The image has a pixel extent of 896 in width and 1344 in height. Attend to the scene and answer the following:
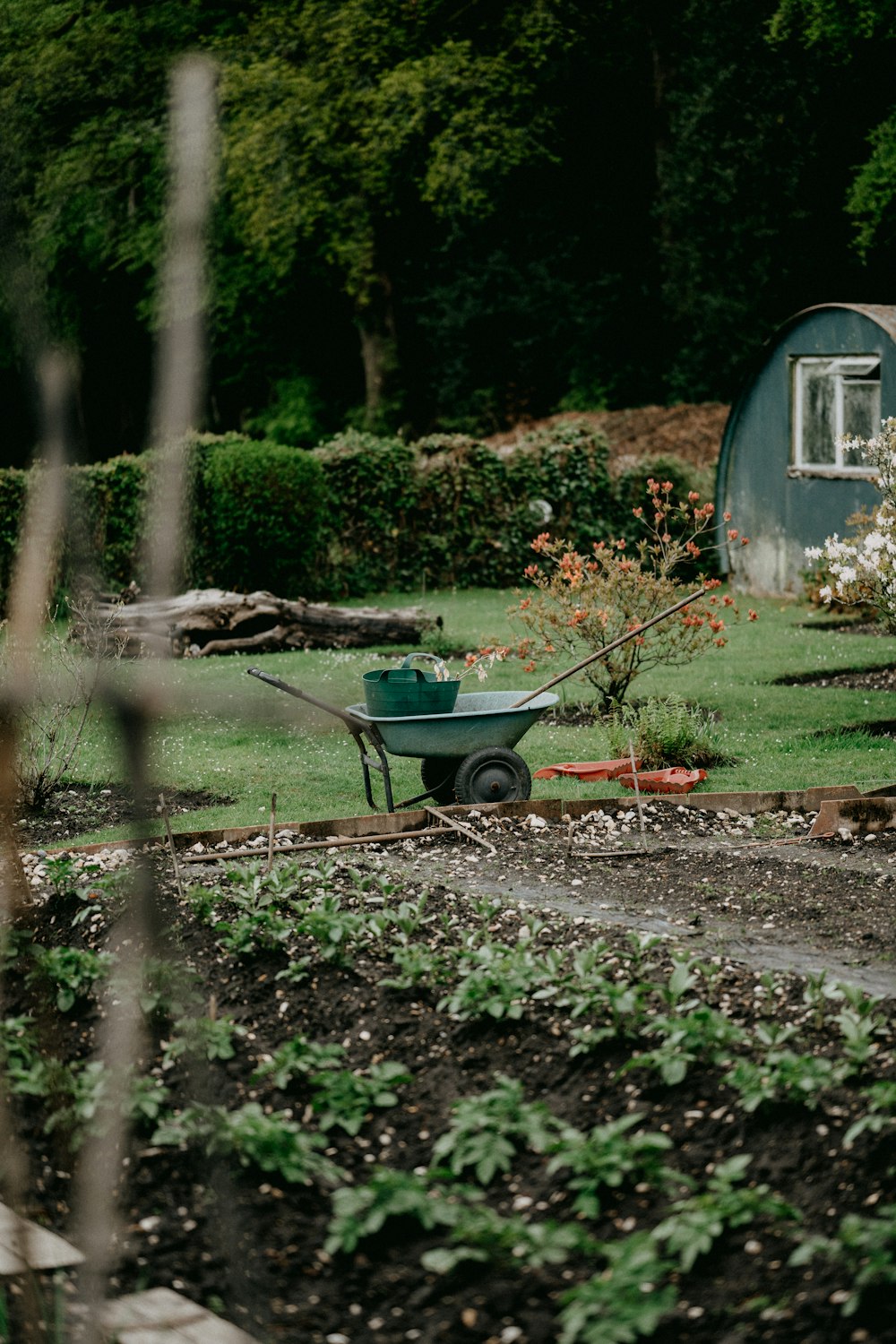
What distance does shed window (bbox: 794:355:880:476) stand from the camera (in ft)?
51.9

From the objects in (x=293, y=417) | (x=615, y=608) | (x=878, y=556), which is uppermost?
(x=293, y=417)

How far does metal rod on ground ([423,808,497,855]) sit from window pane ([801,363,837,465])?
423 inches

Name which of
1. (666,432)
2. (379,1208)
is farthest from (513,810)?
(666,432)

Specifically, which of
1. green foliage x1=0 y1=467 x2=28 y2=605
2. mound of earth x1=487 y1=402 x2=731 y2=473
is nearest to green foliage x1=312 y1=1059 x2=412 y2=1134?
green foliage x1=0 y1=467 x2=28 y2=605

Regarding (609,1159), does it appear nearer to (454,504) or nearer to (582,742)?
(582,742)

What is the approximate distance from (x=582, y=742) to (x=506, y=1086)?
5640mm

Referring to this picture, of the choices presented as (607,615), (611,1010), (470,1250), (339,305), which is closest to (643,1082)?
(611,1010)

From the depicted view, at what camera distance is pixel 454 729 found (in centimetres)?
703

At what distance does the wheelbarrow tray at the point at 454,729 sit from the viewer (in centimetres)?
694

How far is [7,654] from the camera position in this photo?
1063 millimetres

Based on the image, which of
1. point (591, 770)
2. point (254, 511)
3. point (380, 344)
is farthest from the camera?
point (380, 344)

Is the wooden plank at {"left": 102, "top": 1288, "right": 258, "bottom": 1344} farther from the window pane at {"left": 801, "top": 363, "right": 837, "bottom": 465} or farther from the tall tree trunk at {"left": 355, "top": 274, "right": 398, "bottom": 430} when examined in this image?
the tall tree trunk at {"left": 355, "top": 274, "right": 398, "bottom": 430}

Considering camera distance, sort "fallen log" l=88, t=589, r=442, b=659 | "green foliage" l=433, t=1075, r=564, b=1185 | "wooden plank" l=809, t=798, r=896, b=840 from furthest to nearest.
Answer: "fallen log" l=88, t=589, r=442, b=659 < "wooden plank" l=809, t=798, r=896, b=840 < "green foliage" l=433, t=1075, r=564, b=1185

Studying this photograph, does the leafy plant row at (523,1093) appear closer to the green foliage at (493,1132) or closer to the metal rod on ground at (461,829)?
the green foliage at (493,1132)
